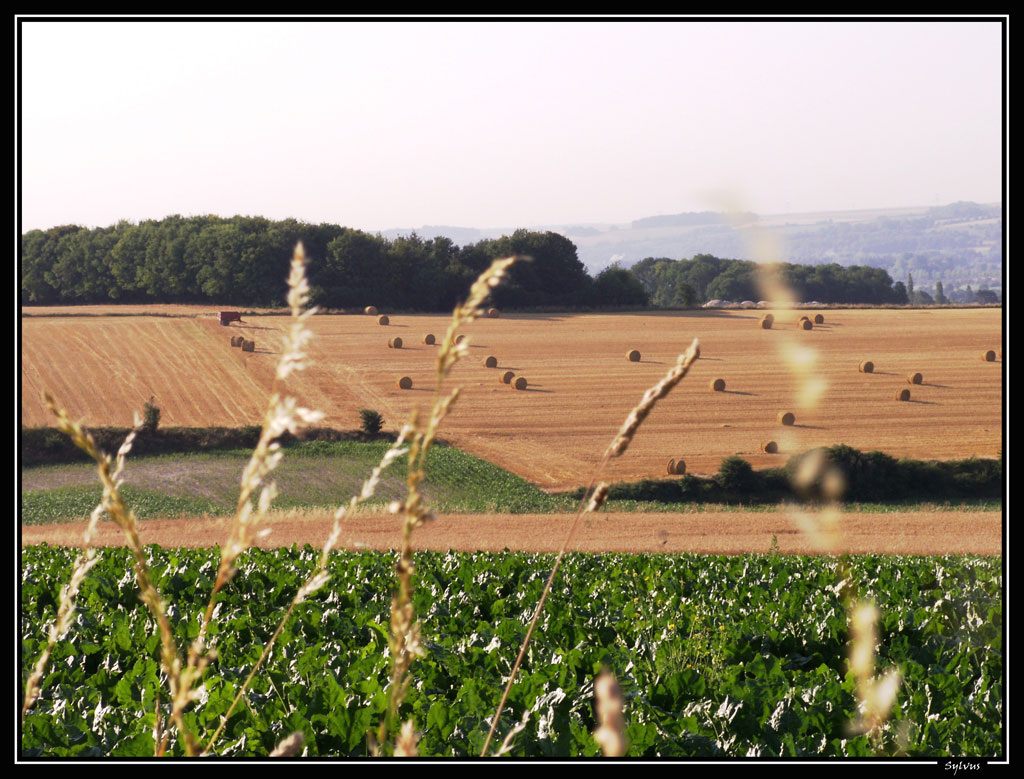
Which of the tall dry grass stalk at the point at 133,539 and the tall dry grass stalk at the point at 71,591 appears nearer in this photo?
the tall dry grass stalk at the point at 133,539

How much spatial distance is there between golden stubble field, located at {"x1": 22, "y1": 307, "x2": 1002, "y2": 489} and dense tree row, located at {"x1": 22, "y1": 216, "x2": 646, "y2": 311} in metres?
1.71

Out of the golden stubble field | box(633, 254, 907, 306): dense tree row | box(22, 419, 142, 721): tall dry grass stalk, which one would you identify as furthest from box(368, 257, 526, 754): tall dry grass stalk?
box(633, 254, 907, 306): dense tree row

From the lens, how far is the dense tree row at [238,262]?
29656 millimetres

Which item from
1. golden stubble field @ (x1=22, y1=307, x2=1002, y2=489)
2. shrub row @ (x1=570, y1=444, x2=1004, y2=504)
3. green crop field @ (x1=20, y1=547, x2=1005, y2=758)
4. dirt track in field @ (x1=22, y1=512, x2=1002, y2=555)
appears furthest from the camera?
golden stubble field @ (x1=22, y1=307, x2=1002, y2=489)

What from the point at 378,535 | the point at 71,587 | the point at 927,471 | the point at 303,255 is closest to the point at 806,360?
the point at 303,255

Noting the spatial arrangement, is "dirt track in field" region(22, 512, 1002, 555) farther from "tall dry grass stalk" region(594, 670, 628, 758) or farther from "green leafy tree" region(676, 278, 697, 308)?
"green leafy tree" region(676, 278, 697, 308)

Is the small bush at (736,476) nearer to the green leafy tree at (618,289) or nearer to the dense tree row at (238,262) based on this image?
the dense tree row at (238,262)

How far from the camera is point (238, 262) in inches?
1147

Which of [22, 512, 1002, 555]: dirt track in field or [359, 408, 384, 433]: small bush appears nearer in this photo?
[22, 512, 1002, 555]: dirt track in field

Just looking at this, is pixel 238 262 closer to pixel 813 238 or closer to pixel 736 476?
pixel 736 476

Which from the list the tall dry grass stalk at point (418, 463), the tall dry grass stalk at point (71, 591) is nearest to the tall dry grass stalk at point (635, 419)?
the tall dry grass stalk at point (418, 463)

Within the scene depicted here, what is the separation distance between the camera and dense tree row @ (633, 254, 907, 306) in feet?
145

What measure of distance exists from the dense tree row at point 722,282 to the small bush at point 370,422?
16.2 meters

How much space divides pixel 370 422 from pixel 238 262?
25.0 ft
